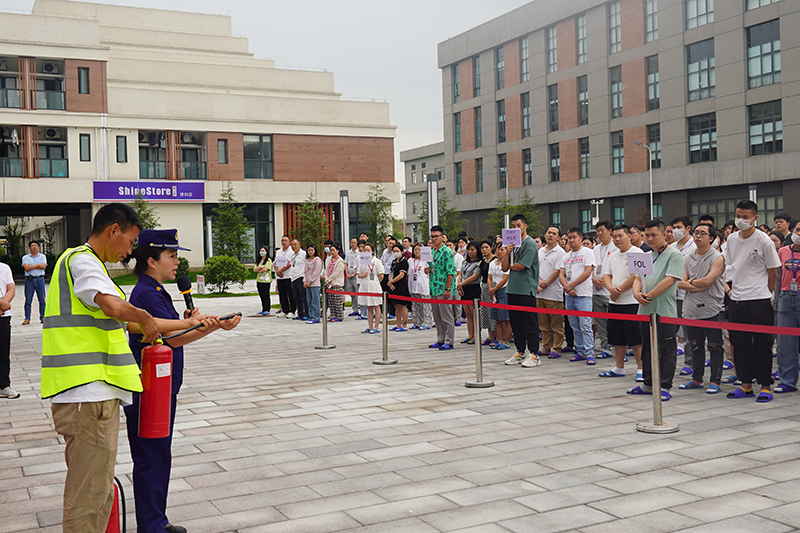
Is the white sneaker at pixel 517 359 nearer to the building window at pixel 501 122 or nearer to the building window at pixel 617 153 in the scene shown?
the building window at pixel 617 153

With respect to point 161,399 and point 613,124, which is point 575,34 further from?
point 161,399

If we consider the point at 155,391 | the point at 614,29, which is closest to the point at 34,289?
the point at 155,391

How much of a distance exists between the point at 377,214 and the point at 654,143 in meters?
19.0

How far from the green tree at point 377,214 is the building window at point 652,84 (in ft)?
62.4

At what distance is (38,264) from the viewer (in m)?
19.8

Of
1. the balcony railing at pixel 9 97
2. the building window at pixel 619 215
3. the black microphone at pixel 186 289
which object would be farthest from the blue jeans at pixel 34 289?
the building window at pixel 619 215

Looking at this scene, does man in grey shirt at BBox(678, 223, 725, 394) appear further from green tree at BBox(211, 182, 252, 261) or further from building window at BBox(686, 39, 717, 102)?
green tree at BBox(211, 182, 252, 261)

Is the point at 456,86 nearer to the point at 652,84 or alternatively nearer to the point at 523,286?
the point at 652,84

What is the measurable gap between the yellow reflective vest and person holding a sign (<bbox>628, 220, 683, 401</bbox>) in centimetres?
623

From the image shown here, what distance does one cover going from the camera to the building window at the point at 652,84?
46.0 metres

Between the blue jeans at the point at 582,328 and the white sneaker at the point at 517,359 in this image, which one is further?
the blue jeans at the point at 582,328

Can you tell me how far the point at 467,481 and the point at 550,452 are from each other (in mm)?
1070

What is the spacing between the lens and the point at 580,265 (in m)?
11.8

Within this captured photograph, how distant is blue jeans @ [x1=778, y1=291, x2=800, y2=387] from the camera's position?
27.9 feet
